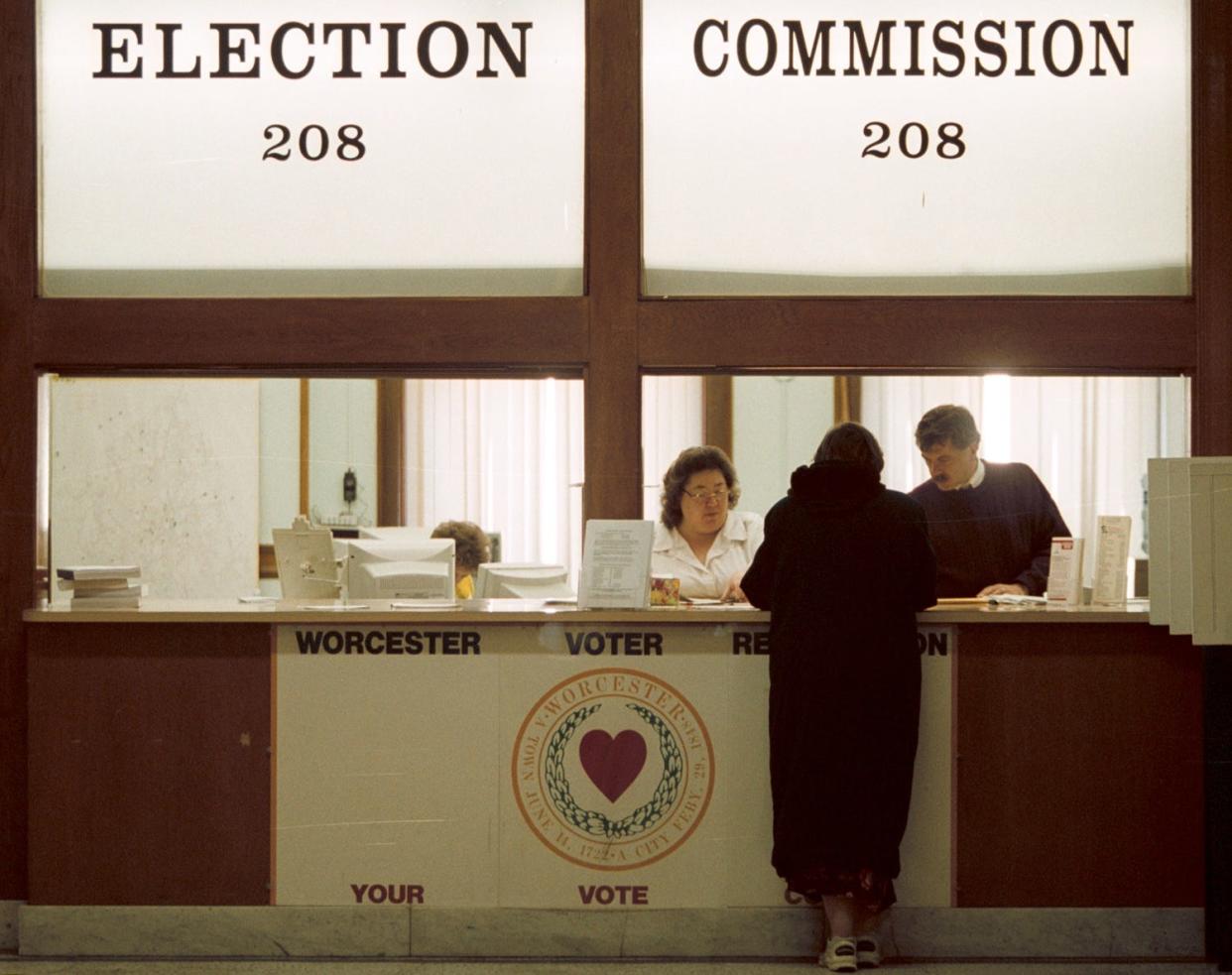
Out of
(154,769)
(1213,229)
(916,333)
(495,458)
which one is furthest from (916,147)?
(495,458)

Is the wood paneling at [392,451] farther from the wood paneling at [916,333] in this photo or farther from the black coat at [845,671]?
the black coat at [845,671]

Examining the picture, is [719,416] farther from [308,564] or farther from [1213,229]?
[1213,229]

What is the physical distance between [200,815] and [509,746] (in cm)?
100

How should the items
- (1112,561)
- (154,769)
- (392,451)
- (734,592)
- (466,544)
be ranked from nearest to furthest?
1. (154,769)
2. (1112,561)
3. (734,592)
4. (466,544)
5. (392,451)

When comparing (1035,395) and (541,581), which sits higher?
(1035,395)

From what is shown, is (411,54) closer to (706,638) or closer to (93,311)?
(93,311)

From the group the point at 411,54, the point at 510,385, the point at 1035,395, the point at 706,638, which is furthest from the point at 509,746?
the point at 1035,395

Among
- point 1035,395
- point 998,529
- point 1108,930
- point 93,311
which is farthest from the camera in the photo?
point 1035,395

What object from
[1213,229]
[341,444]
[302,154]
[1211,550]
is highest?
[302,154]

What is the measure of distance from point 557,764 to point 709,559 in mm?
1822

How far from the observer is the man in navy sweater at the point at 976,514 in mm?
5129

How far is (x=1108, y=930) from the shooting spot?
13.7 feet

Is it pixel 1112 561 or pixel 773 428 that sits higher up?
pixel 773 428

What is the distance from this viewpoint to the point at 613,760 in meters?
4.15
